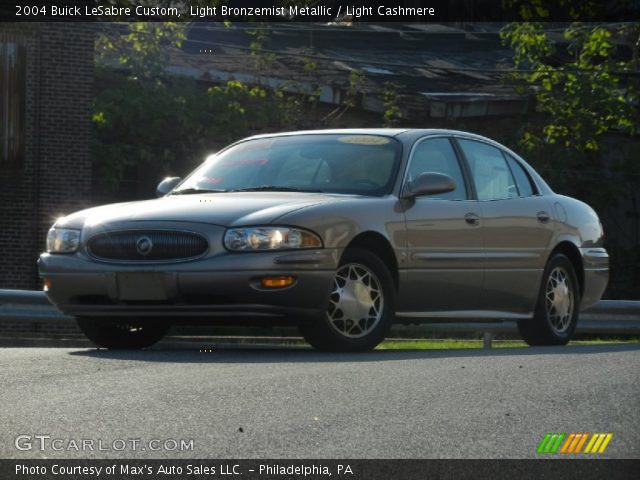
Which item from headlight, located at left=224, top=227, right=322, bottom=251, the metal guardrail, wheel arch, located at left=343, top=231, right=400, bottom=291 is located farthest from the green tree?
headlight, located at left=224, top=227, right=322, bottom=251

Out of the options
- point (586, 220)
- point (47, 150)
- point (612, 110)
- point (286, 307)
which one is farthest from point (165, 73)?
point (286, 307)

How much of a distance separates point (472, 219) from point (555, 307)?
1327mm

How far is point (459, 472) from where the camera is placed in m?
5.04

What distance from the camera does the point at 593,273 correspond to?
11.6 metres

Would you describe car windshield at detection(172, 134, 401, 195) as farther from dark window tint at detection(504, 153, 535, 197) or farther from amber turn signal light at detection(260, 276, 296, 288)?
dark window tint at detection(504, 153, 535, 197)

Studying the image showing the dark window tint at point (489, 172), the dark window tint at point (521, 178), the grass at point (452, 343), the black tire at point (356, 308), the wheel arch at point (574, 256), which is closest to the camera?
the black tire at point (356, 308)

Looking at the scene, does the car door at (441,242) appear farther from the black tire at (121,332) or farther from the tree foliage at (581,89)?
the tree foliage at (581,89)

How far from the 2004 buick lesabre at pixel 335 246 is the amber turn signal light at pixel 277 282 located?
0.04 feet

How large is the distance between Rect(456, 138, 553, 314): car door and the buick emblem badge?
8.75 feet

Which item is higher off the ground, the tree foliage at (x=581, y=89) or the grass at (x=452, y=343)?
the tree foliage at (x=581, y=89)

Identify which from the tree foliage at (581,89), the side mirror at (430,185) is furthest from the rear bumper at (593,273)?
the tree foliage at (581,89)

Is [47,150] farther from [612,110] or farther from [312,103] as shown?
[612,110]

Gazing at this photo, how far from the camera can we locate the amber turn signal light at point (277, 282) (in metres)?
8.65

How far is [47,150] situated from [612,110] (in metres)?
10.4
